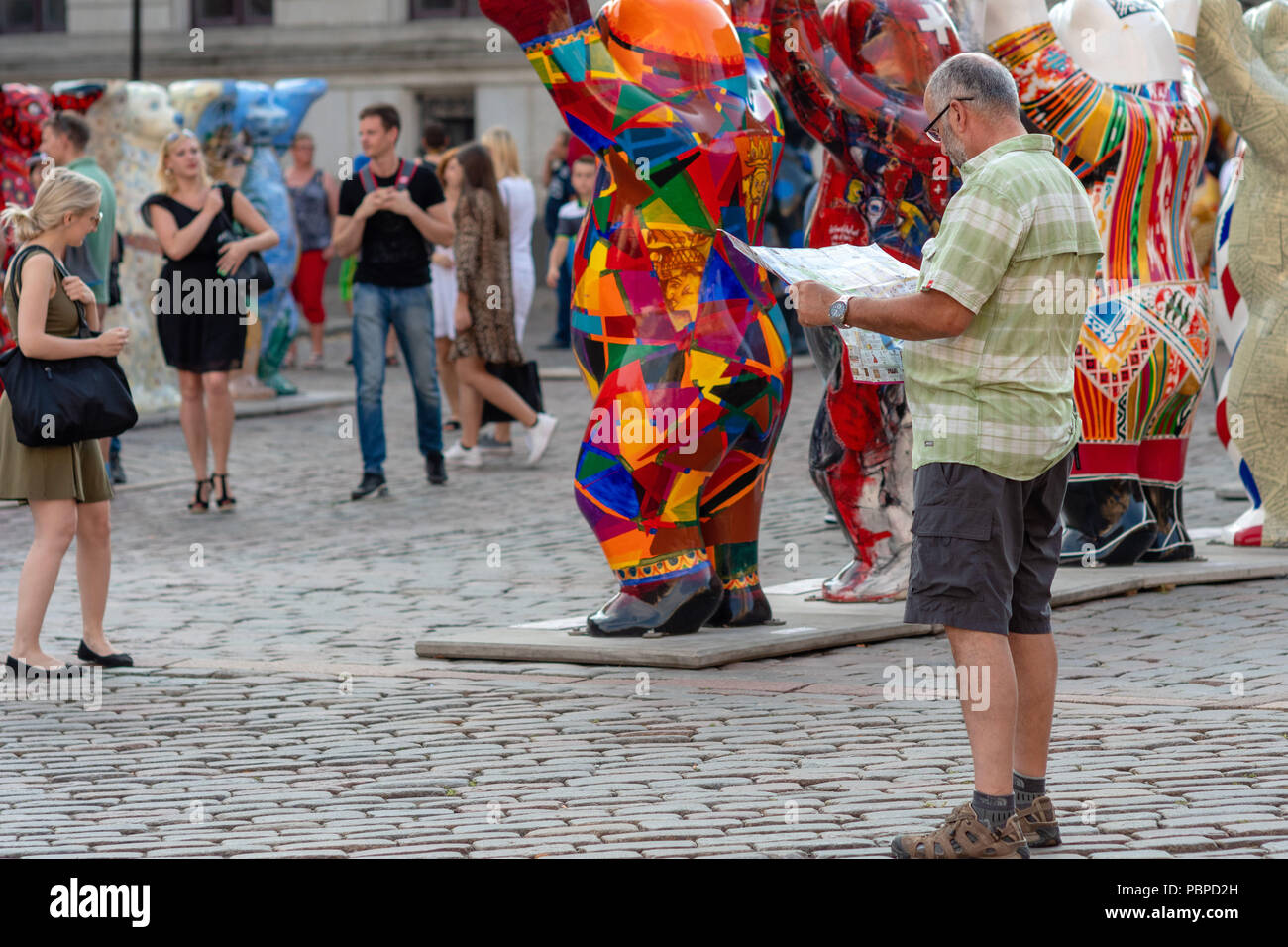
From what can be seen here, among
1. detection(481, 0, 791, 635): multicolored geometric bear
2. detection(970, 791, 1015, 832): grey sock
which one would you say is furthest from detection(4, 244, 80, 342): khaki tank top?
detection(970, 791, 1015, 832): grey sock

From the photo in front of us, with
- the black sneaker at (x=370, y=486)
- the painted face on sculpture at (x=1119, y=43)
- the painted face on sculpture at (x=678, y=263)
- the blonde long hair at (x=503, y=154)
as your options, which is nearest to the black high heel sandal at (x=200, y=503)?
the black sneaker at (x=370, y=486)

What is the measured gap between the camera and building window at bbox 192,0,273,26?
29.5 meters

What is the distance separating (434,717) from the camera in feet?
20.8

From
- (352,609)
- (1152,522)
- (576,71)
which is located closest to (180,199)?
(352,609)

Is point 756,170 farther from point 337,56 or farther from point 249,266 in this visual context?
point 337,56

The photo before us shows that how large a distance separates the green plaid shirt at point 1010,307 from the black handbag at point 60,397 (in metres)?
3.45

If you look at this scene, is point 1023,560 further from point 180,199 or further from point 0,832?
point 180,199

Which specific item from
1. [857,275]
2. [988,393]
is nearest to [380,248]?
[857,275]

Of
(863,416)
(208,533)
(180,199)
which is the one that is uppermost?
(180,199)

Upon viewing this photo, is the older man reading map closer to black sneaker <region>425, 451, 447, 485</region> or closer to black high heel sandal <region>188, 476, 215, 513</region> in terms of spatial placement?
black high heel sandal <region>188, 476, 215, 513</region>

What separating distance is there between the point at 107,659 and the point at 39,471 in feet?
2.38

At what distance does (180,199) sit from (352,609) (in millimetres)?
3821

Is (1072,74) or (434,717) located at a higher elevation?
(1072,74)

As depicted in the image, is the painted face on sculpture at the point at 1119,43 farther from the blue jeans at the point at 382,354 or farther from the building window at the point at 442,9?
the building window at the point at 442,9
